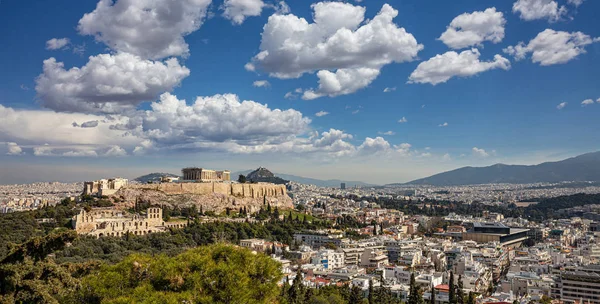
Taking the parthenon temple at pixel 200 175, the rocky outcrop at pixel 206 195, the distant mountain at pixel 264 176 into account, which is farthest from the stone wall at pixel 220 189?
the distant mountain at pixel 264 176

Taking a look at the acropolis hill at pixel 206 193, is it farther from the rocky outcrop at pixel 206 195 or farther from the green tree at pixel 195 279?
the green tree at pixel 195 279

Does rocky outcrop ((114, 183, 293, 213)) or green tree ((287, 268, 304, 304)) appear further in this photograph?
rocky outcrop ((114, 183, 293, 213))

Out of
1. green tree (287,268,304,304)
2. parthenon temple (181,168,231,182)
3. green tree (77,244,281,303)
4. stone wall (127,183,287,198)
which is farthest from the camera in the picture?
parthenon temple (181,168,231,182)

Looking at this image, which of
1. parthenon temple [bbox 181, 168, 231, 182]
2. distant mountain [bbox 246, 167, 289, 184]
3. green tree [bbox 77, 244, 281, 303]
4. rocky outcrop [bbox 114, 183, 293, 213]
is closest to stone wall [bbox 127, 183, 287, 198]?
rocky outcrop [bbox 114, 183, 293, 213]

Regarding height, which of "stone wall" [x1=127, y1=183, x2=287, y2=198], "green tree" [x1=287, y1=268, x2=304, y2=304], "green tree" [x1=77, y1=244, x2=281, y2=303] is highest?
"stone wall" [x1=127, y1=183, x2=287, y2=198]

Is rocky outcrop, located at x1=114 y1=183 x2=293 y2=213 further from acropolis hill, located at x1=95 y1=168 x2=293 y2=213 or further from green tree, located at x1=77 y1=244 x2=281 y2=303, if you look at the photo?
green tree, located at x1=77 y1=244 x2=281 y2=303

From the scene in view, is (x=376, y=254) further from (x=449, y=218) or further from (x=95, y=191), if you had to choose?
(x=449, y=218)

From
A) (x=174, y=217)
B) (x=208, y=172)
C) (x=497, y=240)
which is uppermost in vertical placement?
(x=208, y=172)

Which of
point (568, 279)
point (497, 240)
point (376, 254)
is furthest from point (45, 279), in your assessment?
point (497, 240)
